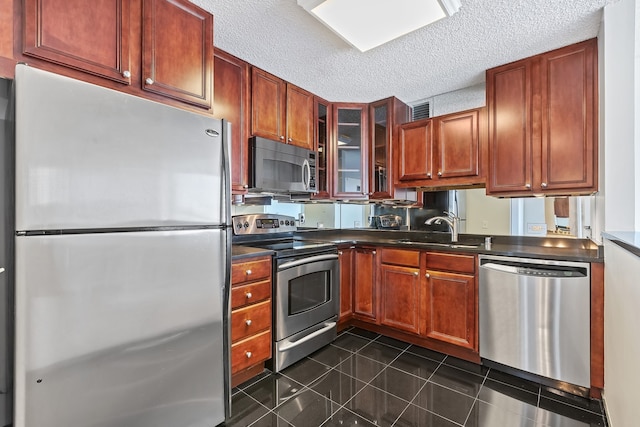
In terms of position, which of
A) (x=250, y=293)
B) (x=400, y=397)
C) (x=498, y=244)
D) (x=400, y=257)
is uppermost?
(x=498, y=244)

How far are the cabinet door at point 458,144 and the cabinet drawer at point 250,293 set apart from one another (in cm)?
189

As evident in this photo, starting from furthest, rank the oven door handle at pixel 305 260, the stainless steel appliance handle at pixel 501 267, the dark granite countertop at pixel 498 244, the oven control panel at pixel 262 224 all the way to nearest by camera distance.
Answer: the oven control panel at pixel 262 224, the oven door handle at pixel 305 260, the stainless steel appliance handle at pixel 501 267, the dark granite countertop at pixel 498 244

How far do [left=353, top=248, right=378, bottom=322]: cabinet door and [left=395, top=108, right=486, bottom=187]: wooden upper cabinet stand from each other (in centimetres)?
83

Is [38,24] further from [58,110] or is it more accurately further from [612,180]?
[612,180]

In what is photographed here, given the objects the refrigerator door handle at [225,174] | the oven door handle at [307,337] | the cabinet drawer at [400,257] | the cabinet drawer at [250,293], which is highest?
the refrigerator door handle at [225,174]

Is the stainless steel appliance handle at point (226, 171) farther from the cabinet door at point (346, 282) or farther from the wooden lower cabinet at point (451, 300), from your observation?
the wooden lower cabinet at point (451, 300)

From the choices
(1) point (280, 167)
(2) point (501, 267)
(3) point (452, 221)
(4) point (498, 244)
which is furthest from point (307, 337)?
(4) point (498, 244)

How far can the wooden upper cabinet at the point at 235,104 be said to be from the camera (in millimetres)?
2150

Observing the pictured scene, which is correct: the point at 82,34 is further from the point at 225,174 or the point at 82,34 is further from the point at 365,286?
the point at 365,286

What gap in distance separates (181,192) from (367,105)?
238 cm

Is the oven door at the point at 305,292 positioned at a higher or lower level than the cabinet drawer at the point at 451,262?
lower

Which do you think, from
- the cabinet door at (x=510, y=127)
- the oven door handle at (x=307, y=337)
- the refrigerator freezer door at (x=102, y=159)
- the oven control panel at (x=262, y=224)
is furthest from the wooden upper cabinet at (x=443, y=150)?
the refrigerator freezer door at (x=102, y=159)

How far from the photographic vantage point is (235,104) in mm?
2256

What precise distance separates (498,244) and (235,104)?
250 centimetres
